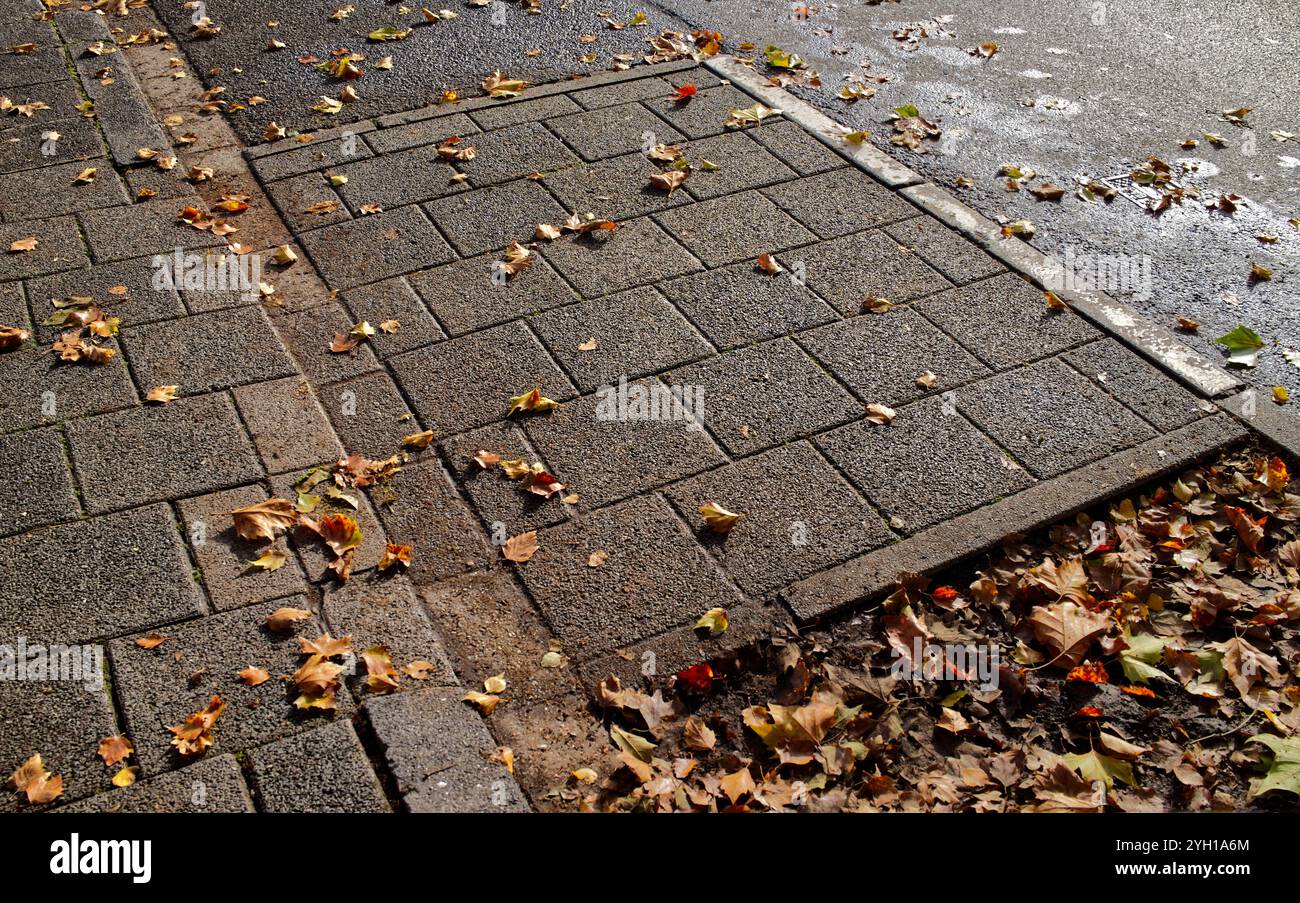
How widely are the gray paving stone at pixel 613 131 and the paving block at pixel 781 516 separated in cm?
269

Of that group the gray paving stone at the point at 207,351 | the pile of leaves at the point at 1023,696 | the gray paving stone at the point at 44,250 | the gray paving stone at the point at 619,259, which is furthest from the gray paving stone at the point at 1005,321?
the gray paving stone at the point at 44,250

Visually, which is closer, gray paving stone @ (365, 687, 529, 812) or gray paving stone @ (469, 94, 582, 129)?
gray paving stone @ (365, 687, 529, 812)

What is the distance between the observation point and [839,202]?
5.98 m

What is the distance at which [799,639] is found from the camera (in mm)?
3707

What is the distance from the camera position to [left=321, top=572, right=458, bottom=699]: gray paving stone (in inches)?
139

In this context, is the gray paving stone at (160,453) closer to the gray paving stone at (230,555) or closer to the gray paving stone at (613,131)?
the gray paving stone at (230,555)

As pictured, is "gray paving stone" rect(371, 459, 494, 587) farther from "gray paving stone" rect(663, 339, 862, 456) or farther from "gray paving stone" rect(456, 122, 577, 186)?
"gray paving stone" rect(456, 122, 577, 186)

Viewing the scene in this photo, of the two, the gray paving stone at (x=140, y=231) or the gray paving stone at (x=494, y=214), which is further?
the gray paving stone at (x=494, y=214)

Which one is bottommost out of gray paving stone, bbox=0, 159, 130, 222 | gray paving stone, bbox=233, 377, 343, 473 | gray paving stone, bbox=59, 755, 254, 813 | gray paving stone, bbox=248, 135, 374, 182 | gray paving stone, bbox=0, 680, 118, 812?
gray paving stone, bbox=0, 680, 118, 812

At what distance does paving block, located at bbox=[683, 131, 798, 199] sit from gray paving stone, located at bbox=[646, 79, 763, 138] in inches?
5.3

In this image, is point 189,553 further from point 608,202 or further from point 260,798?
point 608,202

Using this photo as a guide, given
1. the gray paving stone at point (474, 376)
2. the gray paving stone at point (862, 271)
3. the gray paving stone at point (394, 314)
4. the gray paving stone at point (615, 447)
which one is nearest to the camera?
the gray paving stone at point (615, 447)

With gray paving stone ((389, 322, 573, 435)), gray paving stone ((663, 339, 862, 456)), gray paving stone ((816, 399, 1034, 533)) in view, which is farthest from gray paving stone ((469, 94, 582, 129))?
gray paving stone ((816, 399, 1034, 533))

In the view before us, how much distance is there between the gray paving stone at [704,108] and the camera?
6617 mm
